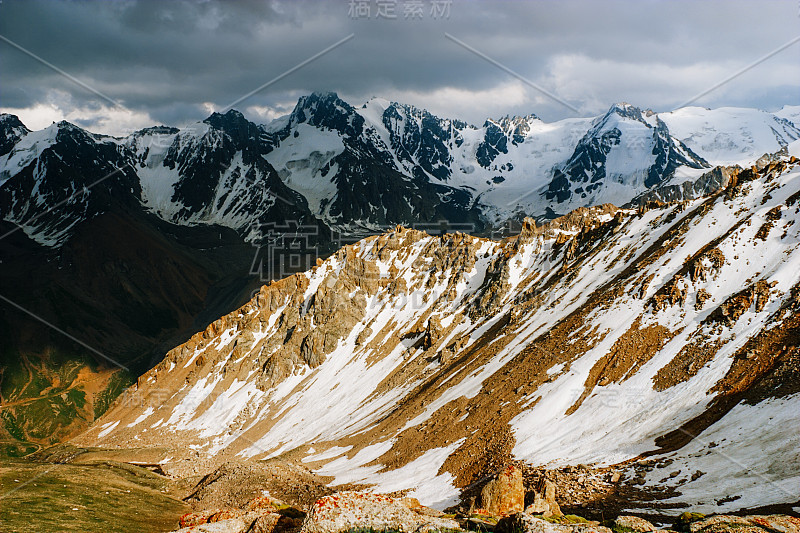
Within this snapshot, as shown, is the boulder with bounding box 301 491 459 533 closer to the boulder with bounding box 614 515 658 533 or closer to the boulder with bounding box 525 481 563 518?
the boulder with bounding box 614 515 658 533

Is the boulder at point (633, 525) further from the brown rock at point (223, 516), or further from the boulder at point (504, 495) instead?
the brown rock at point (223, 516)

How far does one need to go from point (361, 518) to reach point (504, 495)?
1690 centimetres

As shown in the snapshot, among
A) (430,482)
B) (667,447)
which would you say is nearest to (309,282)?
(430,482)

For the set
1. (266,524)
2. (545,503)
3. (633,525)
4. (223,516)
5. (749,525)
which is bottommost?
(545,503)

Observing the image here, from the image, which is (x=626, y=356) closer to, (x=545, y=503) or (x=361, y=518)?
(x=545, y=503)

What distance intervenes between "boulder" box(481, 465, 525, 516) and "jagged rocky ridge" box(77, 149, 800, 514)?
9.78 metres

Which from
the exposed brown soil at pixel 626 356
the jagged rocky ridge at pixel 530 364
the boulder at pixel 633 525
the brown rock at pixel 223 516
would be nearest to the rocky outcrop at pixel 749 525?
the boulder at pixel 633 525

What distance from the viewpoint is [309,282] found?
169 m

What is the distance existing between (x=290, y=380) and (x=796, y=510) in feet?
407

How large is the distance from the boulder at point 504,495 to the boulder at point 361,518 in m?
11.6

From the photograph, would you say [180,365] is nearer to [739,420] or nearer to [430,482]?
[430,482]

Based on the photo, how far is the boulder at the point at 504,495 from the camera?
3664 cm

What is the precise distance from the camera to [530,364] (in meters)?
78.2

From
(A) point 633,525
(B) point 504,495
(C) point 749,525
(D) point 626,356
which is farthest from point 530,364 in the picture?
(C) point 749,525
